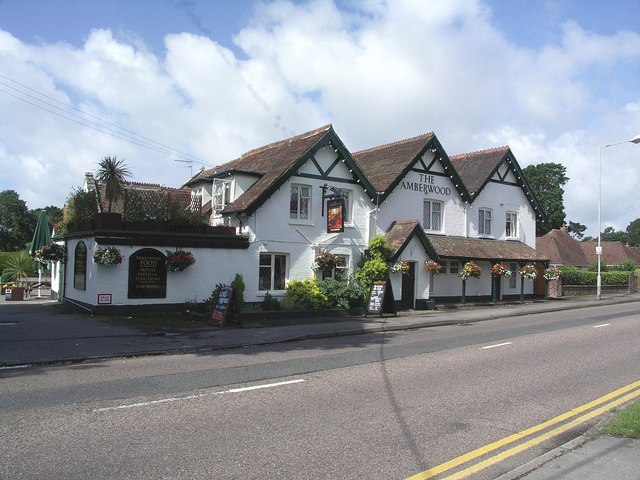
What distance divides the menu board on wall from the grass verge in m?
14.5

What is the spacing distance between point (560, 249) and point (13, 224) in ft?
211

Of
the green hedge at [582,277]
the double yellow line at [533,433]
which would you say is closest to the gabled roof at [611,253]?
the green hedge at [582,277]

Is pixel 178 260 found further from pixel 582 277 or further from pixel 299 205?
pixel 582 277

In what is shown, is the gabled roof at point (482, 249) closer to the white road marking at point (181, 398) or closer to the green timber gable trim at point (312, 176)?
the green timber gable trim at point (312, 176)

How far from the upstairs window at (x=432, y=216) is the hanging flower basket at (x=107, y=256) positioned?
1508 centimetres

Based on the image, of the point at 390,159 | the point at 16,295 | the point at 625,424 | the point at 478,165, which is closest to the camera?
the point at 625,424

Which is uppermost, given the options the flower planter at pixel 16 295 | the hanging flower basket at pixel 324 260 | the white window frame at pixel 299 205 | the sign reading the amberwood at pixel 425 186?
the sign reading the amberwood at pixel 425 186

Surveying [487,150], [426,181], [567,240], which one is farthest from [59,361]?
[567,240]

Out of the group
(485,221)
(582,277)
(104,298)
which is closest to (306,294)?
(104,298)

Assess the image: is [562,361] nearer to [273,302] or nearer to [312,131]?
[273,302]

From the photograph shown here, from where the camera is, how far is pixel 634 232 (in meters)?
135

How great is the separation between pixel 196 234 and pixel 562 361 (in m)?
12.3

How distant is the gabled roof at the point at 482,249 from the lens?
85.6 feet

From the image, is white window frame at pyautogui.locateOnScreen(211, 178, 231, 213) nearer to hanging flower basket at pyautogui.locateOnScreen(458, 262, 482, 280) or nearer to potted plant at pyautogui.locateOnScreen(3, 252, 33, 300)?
potted plant at pyautogui.locateOnScreen(3, 252, 33, 300)
